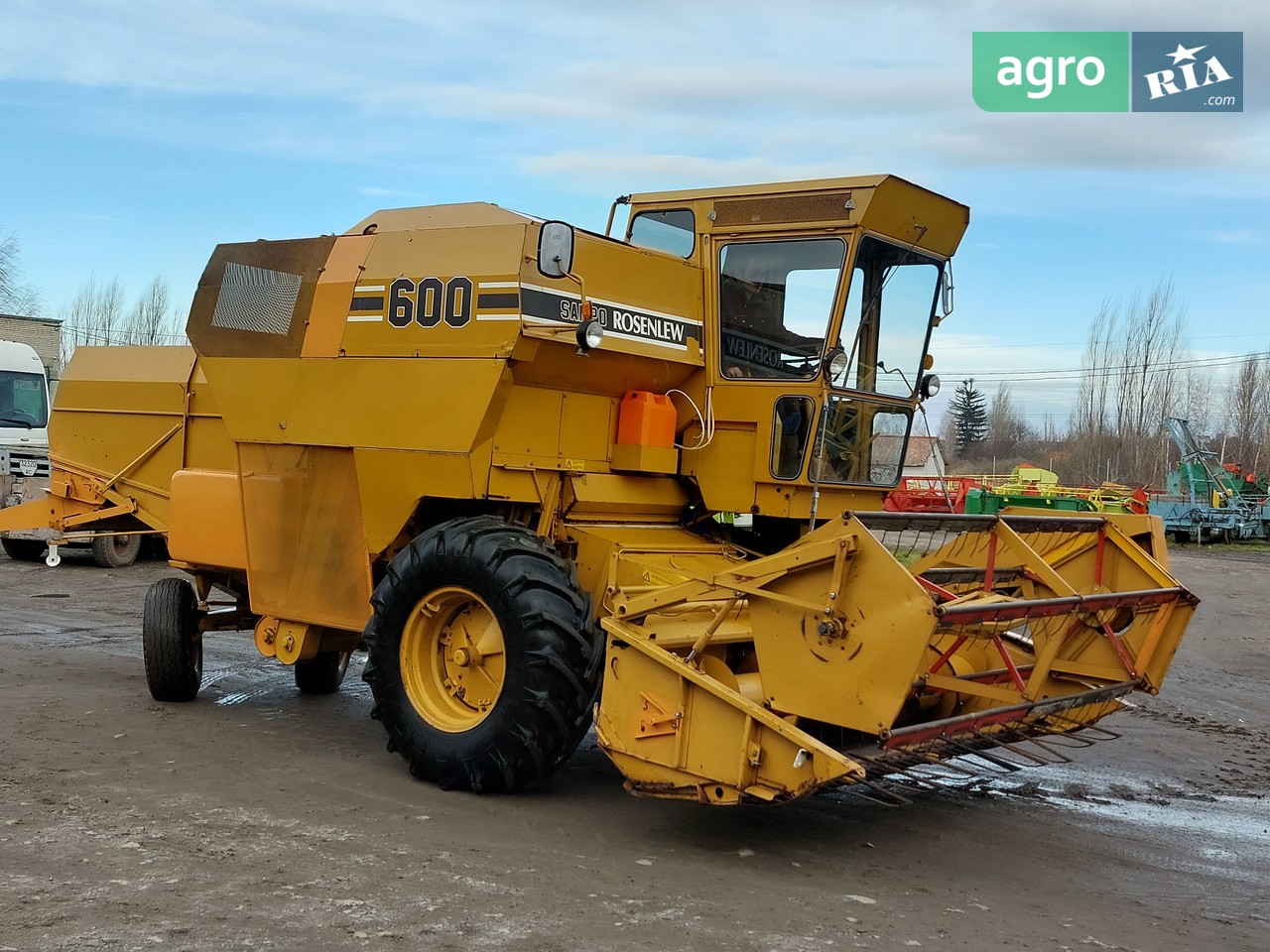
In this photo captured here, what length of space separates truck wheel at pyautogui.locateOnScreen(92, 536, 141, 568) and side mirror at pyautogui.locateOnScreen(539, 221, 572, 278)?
12.6 meters

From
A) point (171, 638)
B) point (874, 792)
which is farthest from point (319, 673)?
point (874, 792)

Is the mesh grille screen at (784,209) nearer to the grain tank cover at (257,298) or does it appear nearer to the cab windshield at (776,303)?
the cab windshield at (776,303)

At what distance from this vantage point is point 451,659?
249 inches

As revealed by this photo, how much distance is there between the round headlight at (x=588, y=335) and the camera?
246 inches

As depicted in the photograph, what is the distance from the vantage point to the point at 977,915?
4.59 m

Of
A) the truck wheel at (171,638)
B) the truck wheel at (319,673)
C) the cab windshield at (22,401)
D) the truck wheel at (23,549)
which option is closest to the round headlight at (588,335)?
the truck wheel at (171,638)

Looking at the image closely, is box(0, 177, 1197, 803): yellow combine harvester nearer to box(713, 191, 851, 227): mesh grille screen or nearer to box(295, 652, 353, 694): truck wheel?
box(713, 191, 851, 227): mesh grille screen

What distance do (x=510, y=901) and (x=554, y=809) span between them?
136cm

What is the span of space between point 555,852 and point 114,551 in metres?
13.7

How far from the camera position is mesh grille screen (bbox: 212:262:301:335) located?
23.7ft

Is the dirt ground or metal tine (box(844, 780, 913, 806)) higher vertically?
metal tine (box(844, 780, 913, 806))

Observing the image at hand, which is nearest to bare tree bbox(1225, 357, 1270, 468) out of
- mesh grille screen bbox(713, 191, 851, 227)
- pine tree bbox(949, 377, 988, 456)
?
pine tree bbox(949, 377, 988, 456)

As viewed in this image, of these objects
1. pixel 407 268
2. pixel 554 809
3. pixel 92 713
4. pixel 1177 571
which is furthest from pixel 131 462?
pixel 1177 571

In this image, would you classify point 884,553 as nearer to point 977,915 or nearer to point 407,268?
point 977,915
